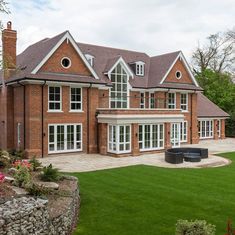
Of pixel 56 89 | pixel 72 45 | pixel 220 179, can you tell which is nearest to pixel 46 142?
pixel 56 89

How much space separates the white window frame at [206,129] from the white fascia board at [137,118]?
978 cm

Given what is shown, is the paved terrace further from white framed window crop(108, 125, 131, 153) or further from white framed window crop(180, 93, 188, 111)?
white framed window crop(180, 93, 188, 111)

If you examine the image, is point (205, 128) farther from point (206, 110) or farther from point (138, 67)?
point (138, 67)

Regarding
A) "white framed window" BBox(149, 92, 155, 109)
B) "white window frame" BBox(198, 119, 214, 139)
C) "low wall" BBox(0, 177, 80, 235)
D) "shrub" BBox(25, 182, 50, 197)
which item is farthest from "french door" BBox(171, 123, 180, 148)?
"low wall" BBox(0, 177, 80, 235)

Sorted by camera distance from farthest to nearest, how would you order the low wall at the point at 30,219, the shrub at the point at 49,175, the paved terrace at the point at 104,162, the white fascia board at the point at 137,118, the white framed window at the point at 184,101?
the white framed window at the point at 184,101
the white fascia board at the point at 137,118
the paved terrace at the point at 104,162
the shrub at the point at 49,175
the low wall at the point at 30,219

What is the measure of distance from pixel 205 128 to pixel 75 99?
18.2 meters

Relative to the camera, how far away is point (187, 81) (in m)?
32.7

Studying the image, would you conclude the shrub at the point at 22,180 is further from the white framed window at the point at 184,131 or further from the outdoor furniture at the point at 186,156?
the white framed window at the point at 184,131

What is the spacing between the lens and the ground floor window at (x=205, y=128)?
36438 millimetres

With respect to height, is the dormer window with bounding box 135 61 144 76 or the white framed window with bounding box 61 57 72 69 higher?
the dormer window with bounding box 135 61 144 76

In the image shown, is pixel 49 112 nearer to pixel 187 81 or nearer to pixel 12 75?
pixel 12 75

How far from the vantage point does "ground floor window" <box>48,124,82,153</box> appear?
2344 centimetres

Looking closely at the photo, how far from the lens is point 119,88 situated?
28.9m

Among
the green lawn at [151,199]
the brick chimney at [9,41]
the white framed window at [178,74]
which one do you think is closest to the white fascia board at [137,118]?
the white framed window at [178,74]
